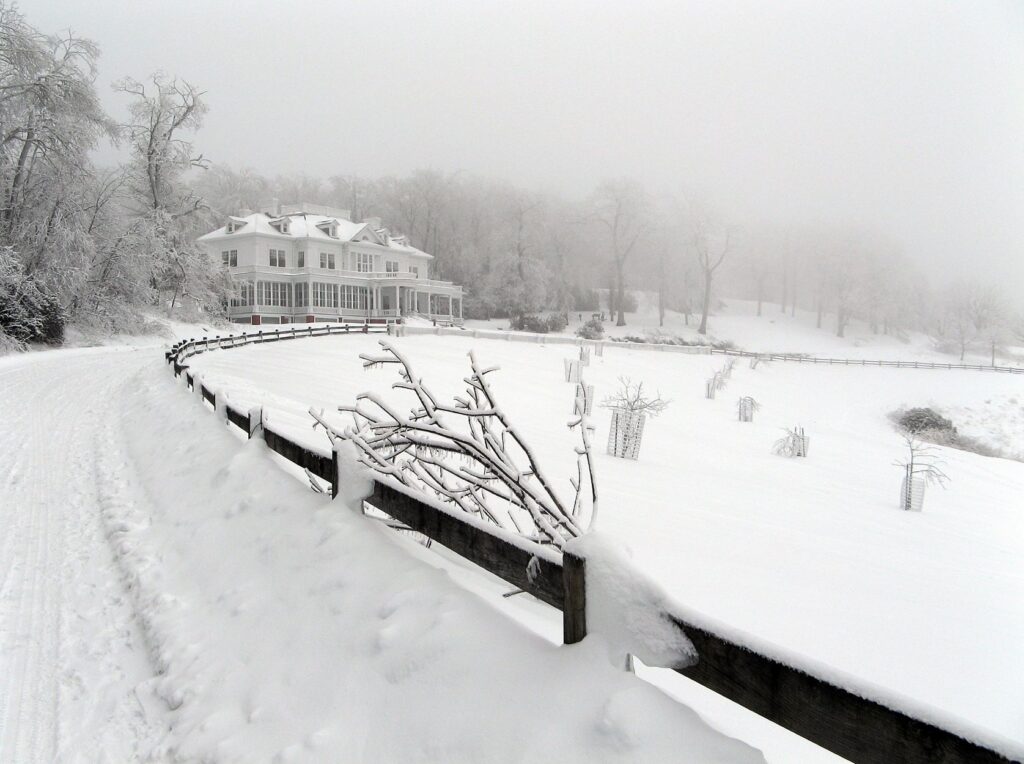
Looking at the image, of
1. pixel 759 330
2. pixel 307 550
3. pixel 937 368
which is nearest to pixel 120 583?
pixel 307 550

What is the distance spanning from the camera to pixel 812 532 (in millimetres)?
7570

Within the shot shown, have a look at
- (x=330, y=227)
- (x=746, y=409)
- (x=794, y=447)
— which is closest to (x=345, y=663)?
(x=794, y=447)

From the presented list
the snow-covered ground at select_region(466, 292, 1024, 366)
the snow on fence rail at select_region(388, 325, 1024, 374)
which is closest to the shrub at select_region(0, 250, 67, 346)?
the snow on fence rail at select_region(388, 325, 1024, 374)

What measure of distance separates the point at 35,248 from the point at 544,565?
30650 mm

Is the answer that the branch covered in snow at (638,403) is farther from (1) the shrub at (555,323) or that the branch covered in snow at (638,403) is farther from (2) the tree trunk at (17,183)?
(1) the shrub at (555,323)

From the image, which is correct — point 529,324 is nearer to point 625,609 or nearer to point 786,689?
point 625,609

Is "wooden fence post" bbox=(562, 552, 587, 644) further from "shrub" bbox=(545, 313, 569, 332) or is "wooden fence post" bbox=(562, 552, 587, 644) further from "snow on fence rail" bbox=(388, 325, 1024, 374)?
"shrub" bbox=(545, 313, 569, 332)

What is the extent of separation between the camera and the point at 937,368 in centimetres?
4753

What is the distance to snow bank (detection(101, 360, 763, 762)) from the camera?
2.43m

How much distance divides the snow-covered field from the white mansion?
28.3 meters

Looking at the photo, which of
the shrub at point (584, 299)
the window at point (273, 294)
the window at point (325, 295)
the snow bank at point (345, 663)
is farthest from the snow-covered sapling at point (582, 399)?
the shrub at point (584, 299)

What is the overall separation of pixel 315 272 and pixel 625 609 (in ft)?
167

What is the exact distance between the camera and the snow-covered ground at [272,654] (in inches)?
99.6

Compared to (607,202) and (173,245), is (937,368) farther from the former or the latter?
(173,245)
